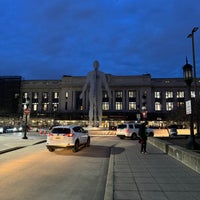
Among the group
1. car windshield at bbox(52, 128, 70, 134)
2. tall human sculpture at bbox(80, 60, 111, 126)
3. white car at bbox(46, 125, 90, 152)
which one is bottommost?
white car at bbox(46, 125, 90, 152)

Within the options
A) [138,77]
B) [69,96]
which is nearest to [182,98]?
[138,77]

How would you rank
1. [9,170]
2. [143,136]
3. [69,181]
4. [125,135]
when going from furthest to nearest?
[125,135], [143,136], [9,170], [69,181]

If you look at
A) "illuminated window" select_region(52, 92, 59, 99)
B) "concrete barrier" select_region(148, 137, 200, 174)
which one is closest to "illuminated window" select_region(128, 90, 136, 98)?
"illuminated window" select_region(52, 92, 59, 99)

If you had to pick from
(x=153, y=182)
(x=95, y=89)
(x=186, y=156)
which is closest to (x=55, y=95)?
(x=95, y=89)

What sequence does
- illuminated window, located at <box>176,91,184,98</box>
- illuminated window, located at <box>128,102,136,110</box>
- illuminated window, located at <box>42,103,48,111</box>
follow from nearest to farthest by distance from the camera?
1. illuminated window, located at <box>176,91,184,98</box>
2. illuminated window, located at <box>128,102,136,110</box>
3. illuminated window, located at <box>42,103,48,111</box>

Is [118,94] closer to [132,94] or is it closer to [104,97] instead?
[132,94]

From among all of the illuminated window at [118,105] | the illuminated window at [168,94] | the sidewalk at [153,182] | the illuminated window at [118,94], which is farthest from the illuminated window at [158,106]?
the sidewalk at [153,182]

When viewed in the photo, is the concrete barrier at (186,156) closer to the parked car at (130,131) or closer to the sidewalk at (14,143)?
the sidewalk at (14,143)

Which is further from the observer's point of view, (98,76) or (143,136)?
(98,76)

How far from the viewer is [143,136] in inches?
554

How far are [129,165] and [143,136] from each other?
13.5ft

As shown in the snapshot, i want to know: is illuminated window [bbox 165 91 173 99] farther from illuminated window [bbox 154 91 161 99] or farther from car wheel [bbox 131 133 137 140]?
car wheel [bbox 131 133 137 140]

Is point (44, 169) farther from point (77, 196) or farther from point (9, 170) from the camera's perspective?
point (77, 196)

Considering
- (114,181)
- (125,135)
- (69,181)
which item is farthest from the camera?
(125,135)
